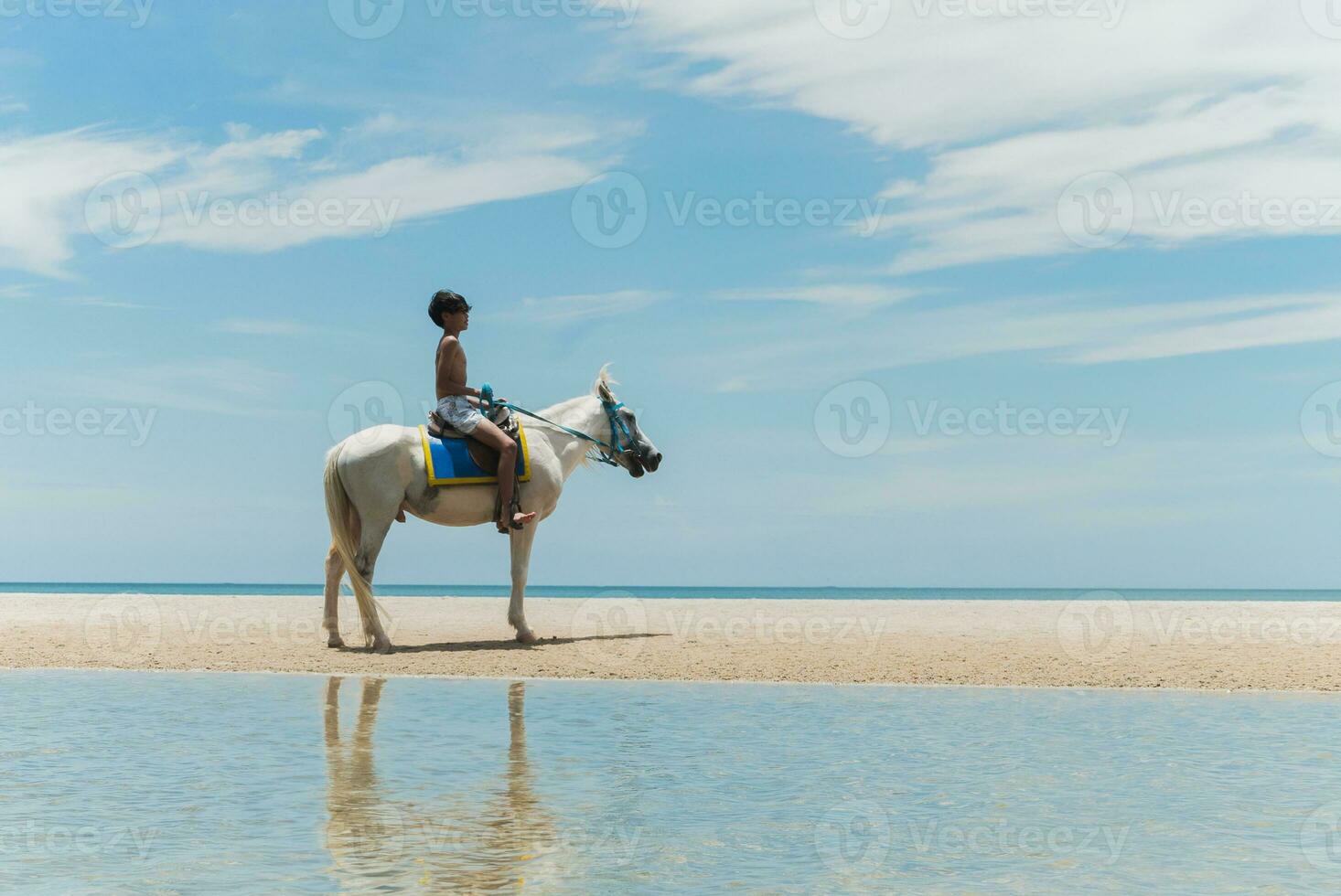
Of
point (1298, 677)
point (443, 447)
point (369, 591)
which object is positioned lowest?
point (1298, 677)

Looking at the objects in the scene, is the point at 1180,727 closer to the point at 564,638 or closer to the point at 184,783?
the point at 184,783

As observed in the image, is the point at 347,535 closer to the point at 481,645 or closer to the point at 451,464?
the point at 451,464

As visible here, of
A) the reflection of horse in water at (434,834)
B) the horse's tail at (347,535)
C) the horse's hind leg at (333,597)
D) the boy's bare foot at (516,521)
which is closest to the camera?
the reflection of horse in water at (434,834)

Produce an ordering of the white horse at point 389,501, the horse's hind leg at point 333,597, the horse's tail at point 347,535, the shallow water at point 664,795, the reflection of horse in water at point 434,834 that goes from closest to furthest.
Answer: the reflection of horse in water at point 434,834 → the shallow water at point 664,795 → the horse's tail at point 347,535 → the white horse at point 389,501 → the horse's hind leg at point 333,597

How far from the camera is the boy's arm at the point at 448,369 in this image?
15.4 m

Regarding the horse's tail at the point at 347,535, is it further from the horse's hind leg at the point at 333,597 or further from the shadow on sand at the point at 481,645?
the shadow on sand at the point at 481,645

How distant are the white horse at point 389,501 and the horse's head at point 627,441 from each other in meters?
0.86

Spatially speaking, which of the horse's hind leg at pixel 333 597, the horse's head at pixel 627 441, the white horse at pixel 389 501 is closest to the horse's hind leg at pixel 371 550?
the white horse at pixel 389 501

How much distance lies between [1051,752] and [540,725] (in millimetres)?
3913

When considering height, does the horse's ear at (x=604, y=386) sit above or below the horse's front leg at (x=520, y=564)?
above

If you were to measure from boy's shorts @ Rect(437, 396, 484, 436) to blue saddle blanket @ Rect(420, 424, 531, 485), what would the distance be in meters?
0.23

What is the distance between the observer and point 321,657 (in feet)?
49.4

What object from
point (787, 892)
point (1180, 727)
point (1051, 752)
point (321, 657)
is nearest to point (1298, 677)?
point (1180, 727)

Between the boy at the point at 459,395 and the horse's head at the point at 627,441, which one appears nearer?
the boy at the point at 459,395
